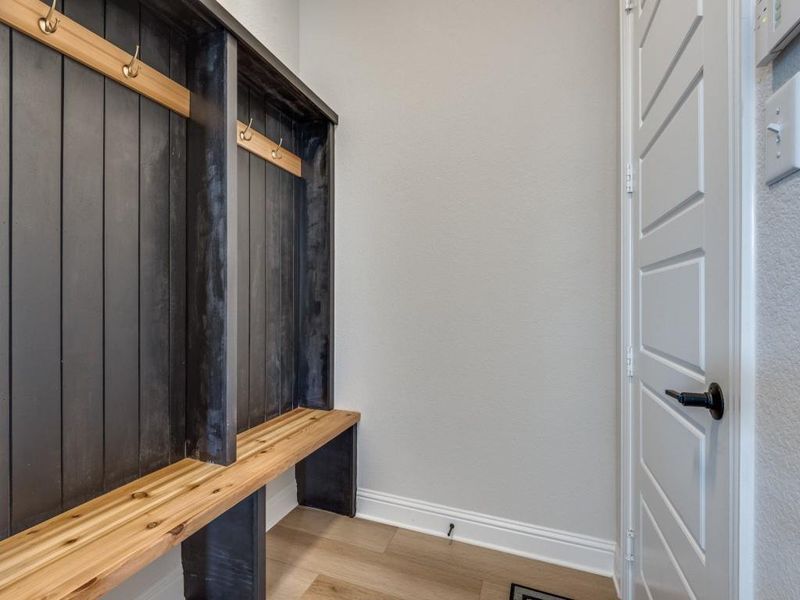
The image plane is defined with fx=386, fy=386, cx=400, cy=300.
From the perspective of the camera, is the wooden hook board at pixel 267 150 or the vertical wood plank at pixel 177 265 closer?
the vertical wood plank at pixel 177 265

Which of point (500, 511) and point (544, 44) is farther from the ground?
point (544, 44)

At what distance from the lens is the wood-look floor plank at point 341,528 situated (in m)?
1.85

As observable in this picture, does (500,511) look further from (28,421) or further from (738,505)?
(28,421)

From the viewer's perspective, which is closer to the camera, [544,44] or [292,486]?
[544,44]

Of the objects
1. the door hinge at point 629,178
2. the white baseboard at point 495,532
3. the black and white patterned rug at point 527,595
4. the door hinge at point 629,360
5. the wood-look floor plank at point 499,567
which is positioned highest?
the door hinge at point 629,178

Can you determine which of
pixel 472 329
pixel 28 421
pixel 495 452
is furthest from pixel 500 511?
pixel 28 421

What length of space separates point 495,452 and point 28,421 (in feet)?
5.56

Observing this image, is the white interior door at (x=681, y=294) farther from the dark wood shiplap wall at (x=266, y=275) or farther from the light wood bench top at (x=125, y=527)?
the dark wood shiplap wall at (x=266, y=275)

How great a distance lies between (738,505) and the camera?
0.67 meters

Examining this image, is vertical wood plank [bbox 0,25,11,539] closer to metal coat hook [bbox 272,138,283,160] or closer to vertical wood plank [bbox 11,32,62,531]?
vertical wood plank [bbox 11,32,62,531]

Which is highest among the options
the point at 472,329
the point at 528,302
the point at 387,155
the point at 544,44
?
the point at 544,44

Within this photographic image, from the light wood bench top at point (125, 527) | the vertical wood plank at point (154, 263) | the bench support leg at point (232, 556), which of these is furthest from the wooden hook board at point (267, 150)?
the bench support leg at point (232, 556)

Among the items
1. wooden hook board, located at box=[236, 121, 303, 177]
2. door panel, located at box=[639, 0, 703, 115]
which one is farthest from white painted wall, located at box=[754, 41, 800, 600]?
wooden hook board, located at box=[236, 121, 303, 177]

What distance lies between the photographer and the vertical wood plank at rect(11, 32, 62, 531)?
95cm
